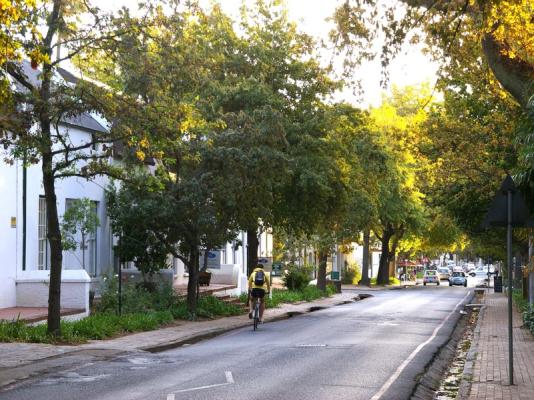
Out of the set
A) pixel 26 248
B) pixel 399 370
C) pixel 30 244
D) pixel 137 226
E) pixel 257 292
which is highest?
pixel 137 226

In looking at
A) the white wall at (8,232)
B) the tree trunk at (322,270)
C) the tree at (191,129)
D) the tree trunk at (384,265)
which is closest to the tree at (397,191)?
the tree trunk at (384,265)

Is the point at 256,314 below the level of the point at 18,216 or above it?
below

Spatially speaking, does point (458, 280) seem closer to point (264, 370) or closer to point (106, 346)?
point (106, 346)

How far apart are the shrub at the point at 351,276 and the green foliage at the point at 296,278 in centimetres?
2686

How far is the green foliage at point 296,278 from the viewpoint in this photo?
130 ft

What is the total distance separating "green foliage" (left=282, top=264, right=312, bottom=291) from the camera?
39.6 metres

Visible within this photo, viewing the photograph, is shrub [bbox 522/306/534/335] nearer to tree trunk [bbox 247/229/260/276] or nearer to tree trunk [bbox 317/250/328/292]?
tree trunk [bbox 247/229/260/276]

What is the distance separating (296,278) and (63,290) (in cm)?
1979

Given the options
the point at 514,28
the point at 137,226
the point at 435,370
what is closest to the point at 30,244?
the point at 137,226

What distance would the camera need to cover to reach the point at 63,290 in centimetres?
2123

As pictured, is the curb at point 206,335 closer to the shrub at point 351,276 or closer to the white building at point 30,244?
the white building at point 30,244

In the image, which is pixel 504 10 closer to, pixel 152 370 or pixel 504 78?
pixel 504 78

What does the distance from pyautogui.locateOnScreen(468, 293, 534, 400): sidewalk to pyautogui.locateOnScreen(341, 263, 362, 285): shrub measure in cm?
4380

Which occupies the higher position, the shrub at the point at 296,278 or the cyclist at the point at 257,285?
the cyclist at the point at 257,285
